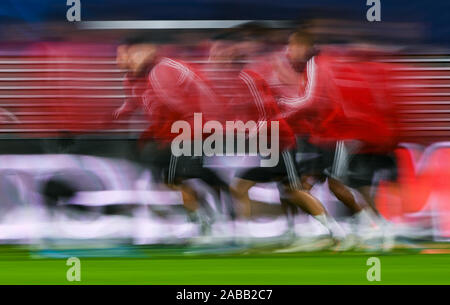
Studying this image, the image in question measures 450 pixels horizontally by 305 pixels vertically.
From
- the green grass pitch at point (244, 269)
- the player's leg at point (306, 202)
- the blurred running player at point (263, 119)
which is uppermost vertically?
the blurred running player at point (263, 119)

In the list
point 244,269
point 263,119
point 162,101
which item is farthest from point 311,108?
point 244,269

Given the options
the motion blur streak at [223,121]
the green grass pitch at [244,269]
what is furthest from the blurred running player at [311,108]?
the green grass pitch at [244,269]

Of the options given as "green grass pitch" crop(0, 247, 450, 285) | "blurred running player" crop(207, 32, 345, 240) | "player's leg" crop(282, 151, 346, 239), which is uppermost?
"blurred running player" crop(207, 32, 345, 240)

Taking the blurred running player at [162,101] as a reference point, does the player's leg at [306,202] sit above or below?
below

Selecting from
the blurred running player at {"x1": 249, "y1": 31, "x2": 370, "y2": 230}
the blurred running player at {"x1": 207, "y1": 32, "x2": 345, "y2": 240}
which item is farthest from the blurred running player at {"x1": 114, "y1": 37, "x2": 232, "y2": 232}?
the blurred running player at {"x1": 249, "y1": 31, "x2": 370, "y2": 230}

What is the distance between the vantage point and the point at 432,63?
4.09 metres

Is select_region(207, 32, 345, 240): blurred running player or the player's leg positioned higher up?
select_region(207, 32, 345, 240): blurred running player

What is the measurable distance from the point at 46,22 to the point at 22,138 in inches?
26.4

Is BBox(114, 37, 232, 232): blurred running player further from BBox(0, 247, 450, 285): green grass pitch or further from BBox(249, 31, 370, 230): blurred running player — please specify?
BBox(249, 31, 370, 230): blurred running player

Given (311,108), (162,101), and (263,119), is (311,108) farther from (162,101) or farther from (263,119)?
(162,101)

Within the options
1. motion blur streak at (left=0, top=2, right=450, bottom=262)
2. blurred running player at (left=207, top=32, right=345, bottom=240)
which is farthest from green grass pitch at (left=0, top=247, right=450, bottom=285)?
blurred running player at (left=207, top=32, right=345, bottom=240)

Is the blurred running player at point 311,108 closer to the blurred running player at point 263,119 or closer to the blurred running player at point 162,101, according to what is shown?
the blurred running player at point 263,119
